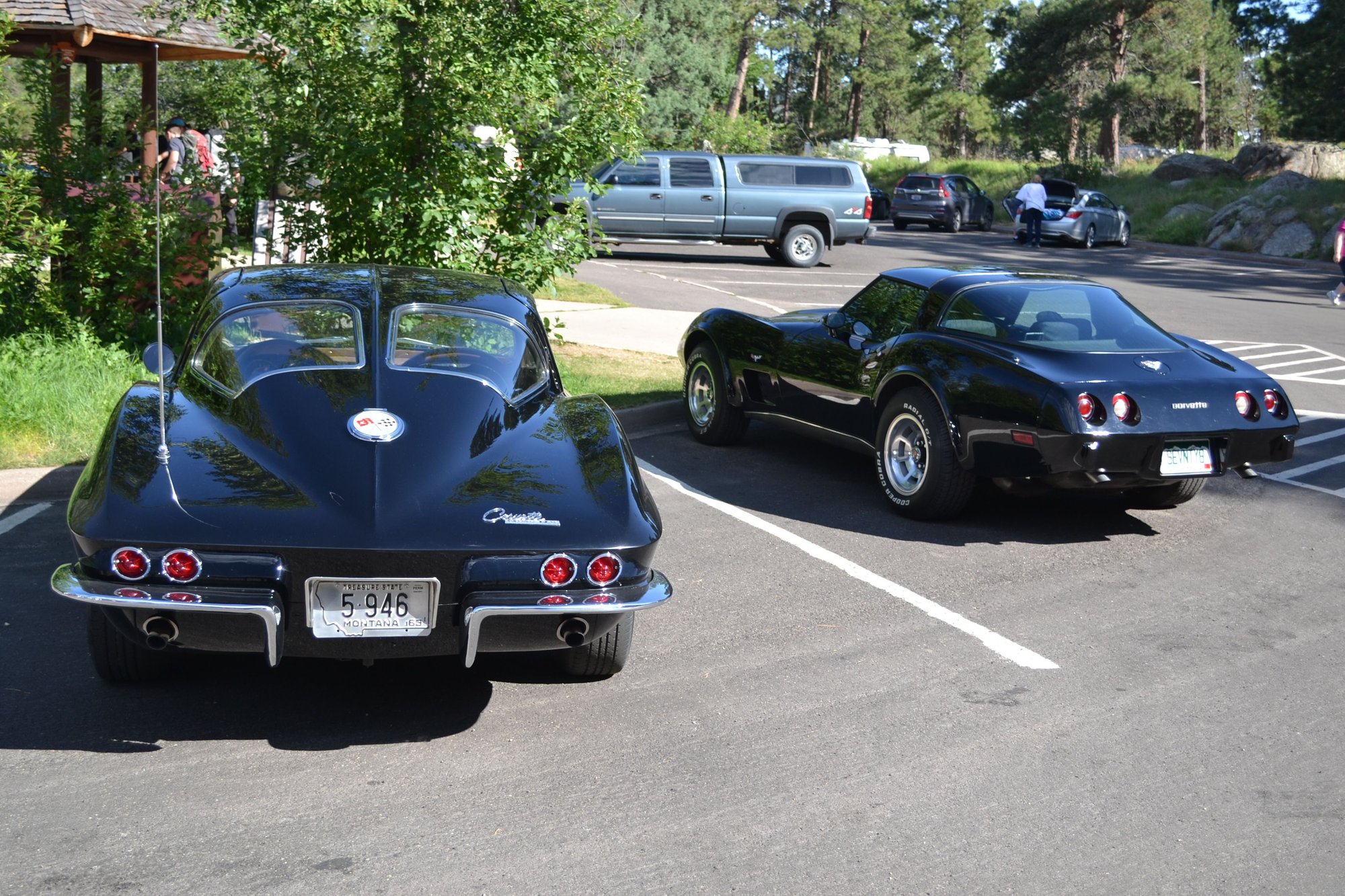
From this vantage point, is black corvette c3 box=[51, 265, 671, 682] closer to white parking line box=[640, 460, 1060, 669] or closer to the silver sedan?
white parking line box=[640, 460, 1060, 669]

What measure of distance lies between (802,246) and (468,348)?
1953cm

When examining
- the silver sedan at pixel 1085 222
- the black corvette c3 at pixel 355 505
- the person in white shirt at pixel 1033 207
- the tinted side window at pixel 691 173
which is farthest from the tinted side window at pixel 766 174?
the black corvette c3 at pixel 355 505

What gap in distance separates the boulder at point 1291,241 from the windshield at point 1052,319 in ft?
85.9

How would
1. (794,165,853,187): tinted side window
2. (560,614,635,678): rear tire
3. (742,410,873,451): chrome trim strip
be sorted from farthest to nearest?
(794,165,853,187): tinted side window < (742,410,873,451): chrome trim strip < (560,614,635,678): rear tire

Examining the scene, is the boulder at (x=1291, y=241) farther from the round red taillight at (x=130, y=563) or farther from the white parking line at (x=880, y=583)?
the round red taillight at (x=130, y=563)

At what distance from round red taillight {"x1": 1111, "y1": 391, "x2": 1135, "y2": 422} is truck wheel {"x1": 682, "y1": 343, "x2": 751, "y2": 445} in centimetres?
295

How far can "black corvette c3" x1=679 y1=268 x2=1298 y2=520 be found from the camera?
6.71 meters

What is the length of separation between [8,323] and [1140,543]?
7.71 meters

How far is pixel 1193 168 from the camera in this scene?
42.1m

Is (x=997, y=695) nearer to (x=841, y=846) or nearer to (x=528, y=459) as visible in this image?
(x=841, y=846)

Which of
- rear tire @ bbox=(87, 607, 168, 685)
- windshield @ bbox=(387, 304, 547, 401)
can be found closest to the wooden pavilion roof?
windshield @ bbox=(387, 304, 547, 401)

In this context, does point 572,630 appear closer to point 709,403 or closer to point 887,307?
point 887,307

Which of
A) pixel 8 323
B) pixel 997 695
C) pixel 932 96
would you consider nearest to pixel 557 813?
pixel 997 695

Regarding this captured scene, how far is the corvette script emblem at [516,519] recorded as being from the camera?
14.0 feet
